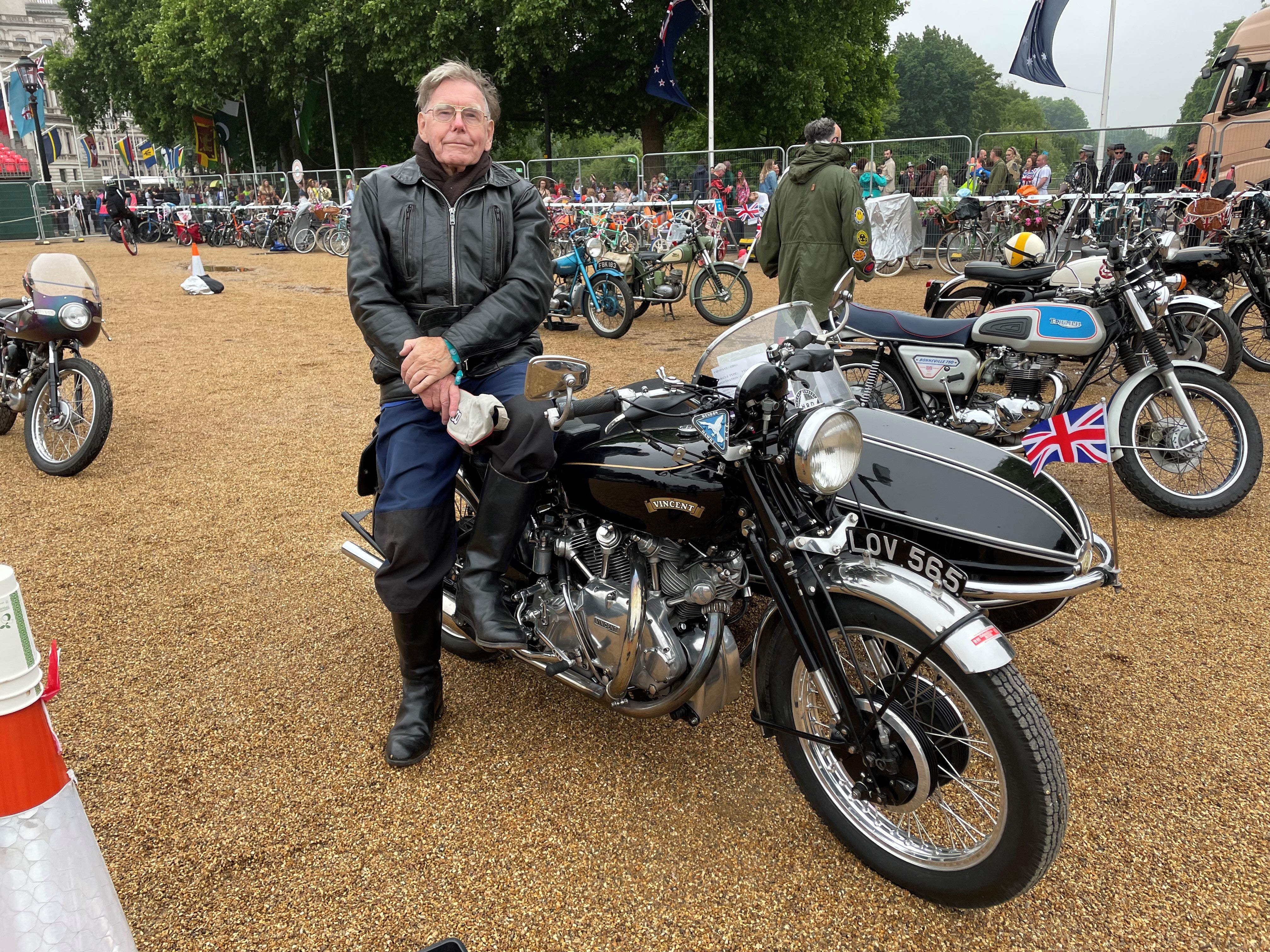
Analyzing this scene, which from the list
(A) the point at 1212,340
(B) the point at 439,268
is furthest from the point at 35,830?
(A) the point at 1212,340

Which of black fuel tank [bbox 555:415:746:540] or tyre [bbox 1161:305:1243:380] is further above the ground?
black fuel tank [bbox 555:415:746:540]

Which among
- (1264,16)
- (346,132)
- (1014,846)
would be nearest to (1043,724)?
(1014,846)

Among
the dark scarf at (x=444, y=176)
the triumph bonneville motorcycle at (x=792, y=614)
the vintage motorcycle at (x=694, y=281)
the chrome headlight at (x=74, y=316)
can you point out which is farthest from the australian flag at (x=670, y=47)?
the triumph bonneville motorcycle at (x=792, y=614)

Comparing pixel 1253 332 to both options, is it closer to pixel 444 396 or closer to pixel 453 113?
pixel 453 113

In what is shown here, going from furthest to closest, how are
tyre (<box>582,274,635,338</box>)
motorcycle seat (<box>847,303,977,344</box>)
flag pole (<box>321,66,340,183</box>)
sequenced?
1. flag pole (<box>321,66,340,183</box>)
2. tyre (<box>582,274,635,338</box>)
3. motorcycle seat (<box>847,303,977,344</box>)

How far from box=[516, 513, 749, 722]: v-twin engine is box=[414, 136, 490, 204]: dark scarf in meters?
1.04

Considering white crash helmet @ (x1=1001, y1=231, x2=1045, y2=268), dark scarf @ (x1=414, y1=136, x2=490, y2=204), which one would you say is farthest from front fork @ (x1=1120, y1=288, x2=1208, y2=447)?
dark scarf @ (x1=414, y1=136, x2=490, y2=204)

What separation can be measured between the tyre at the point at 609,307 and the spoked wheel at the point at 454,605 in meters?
6.41

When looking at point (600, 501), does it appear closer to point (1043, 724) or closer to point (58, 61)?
point (1043, 724)

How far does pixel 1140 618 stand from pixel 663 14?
24399 mm

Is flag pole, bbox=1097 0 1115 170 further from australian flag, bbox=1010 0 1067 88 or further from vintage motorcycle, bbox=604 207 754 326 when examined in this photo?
vintage motorcycle, bbox=604 207 754 326

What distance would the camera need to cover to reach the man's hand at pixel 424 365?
2.31 m

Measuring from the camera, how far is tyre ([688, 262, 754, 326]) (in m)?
10.1

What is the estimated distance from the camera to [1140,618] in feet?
11.0
